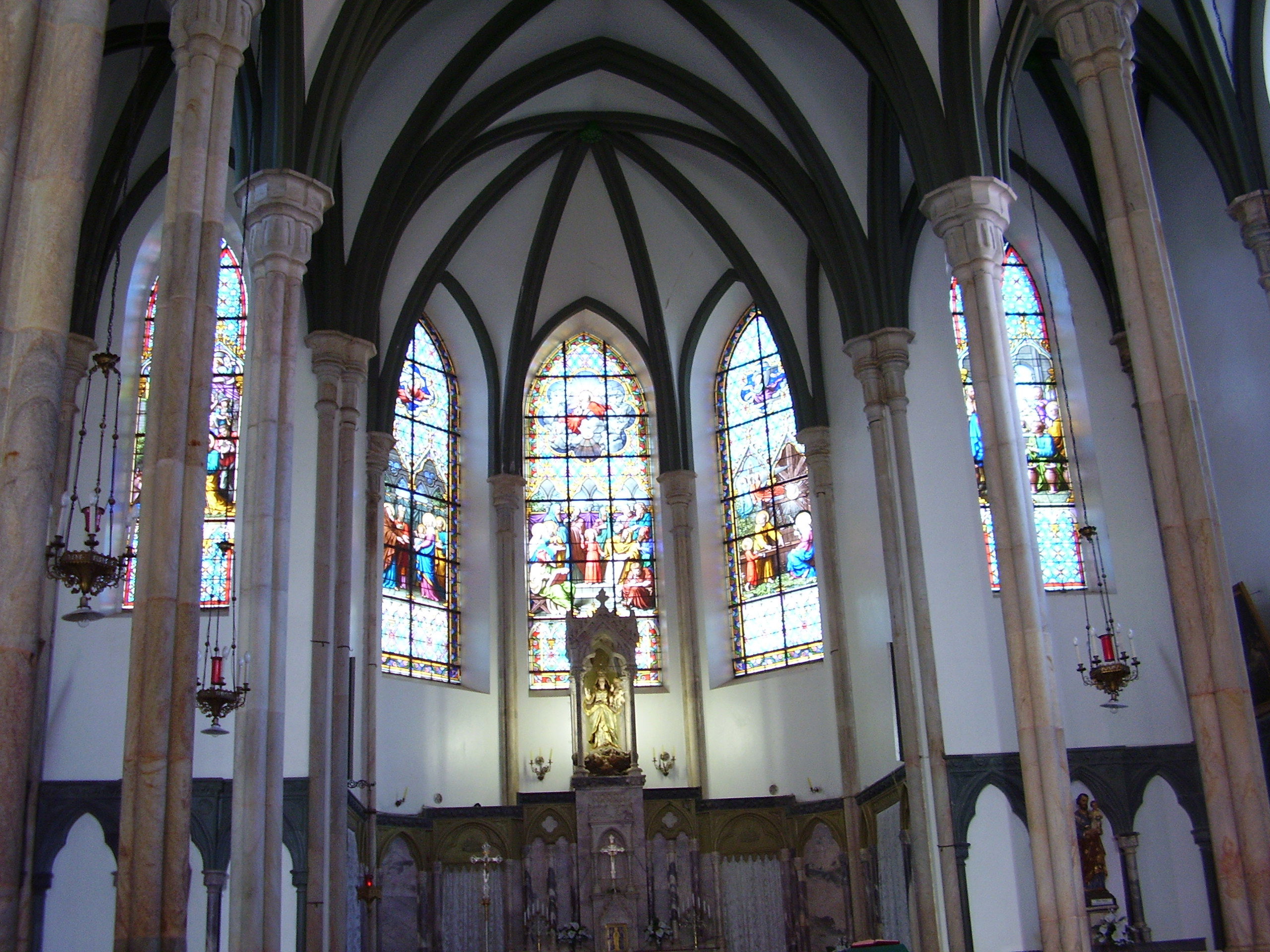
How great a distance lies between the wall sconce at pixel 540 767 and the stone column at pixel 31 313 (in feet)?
47.2

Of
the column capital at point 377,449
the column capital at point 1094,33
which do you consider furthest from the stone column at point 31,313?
the column capital at point 377,449

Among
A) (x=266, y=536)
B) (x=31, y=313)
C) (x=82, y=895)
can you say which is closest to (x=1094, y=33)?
(x=266, y=536)

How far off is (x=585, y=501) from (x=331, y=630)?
756 cm

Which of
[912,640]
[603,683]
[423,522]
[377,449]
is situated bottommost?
[912,640]

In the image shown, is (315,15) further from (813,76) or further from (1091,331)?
(1091,331)

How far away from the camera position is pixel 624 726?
816 inches

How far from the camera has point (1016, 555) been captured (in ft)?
42.8

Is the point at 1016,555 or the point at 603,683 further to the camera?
the point at 603,683

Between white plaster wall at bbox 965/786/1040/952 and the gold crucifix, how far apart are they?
5.08 meters

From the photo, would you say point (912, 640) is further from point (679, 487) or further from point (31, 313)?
point (31, 313)

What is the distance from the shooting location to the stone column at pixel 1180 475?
382 inches

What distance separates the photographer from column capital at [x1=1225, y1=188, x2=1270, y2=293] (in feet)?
51.1

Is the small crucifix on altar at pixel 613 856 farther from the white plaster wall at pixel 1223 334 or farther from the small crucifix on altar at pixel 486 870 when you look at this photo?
the white plaster wall at pixel 1223 334

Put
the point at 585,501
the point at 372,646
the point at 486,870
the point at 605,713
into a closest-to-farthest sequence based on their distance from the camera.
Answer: the point at 486,870, the point at 372,646, the point at 605,713, the point at 585,501
